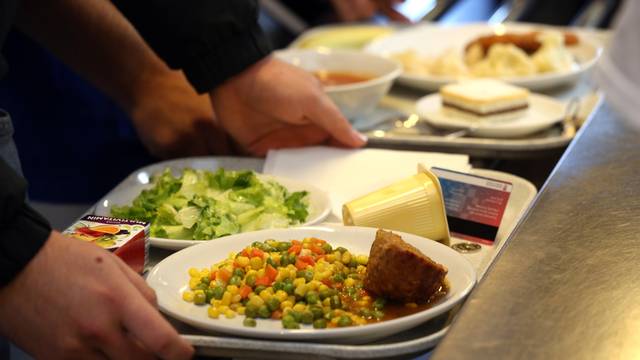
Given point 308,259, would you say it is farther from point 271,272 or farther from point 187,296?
point 187,296

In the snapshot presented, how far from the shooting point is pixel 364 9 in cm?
319

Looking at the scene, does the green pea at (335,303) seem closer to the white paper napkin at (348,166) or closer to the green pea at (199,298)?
the green pea at (199,298)

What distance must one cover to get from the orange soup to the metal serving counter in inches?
27.8

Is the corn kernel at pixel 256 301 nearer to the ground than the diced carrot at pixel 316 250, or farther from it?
farther from it

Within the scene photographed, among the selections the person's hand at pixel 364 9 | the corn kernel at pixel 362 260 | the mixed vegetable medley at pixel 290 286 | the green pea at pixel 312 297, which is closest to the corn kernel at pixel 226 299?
the mixed vegetable medley at pixel 290 286

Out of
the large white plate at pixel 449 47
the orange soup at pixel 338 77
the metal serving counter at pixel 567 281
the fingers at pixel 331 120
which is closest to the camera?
the metal serving counter at pixel 567 281

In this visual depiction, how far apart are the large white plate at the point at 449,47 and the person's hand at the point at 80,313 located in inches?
52.9

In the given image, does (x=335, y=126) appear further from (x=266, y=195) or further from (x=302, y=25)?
(x=302, y=25)

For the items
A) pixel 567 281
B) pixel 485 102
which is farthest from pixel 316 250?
pixel 485 102

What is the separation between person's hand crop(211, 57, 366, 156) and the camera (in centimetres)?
176

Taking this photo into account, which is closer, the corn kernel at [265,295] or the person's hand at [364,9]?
the corn kernel at [265,295]

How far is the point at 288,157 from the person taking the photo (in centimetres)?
177

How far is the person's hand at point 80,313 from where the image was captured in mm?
1057

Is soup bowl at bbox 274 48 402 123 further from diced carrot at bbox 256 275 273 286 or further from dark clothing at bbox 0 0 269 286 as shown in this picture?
diced carrot at bbox 256 275 273 286
